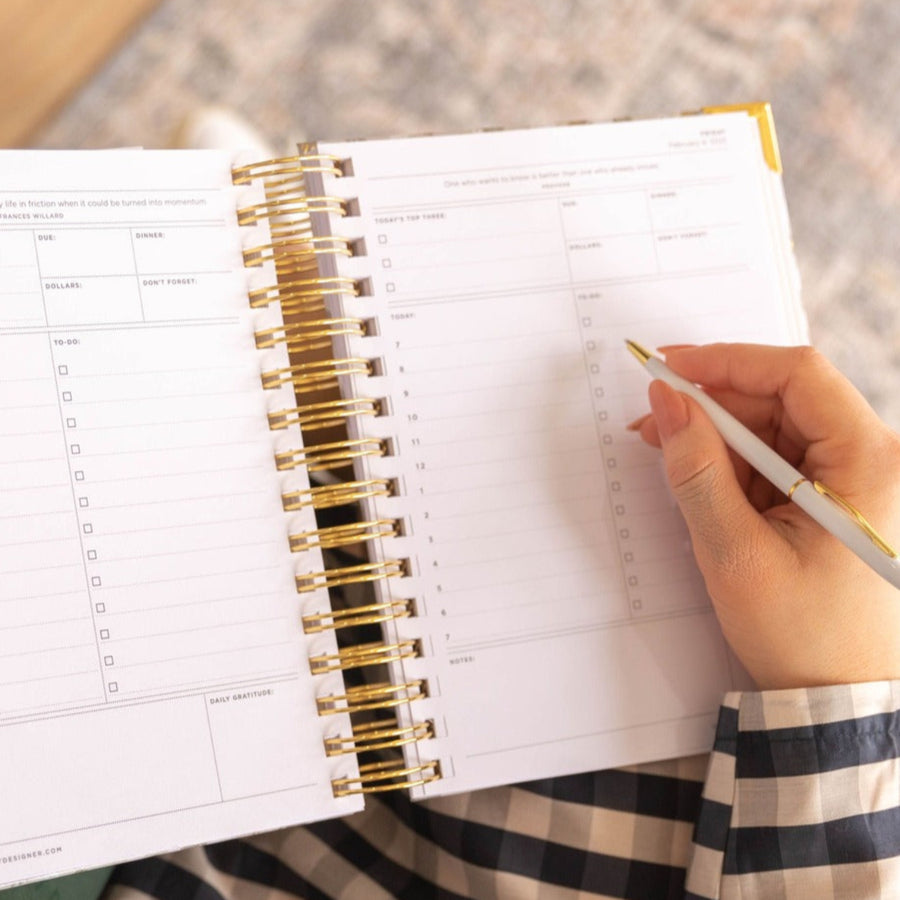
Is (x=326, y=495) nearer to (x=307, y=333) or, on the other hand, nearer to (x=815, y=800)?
(x=307, y=333)

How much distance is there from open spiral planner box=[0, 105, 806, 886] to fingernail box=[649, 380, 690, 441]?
0.15 ft

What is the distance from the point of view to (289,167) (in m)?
0.65

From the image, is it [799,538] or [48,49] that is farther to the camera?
[48,49]

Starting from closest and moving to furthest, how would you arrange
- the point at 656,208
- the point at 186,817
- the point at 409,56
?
the point at 186,817, the point at 656,208, the point at 409,56

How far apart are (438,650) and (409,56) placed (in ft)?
2.71

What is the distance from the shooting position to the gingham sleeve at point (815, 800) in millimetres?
640

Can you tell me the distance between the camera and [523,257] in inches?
27.6

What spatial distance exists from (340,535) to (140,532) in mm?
122

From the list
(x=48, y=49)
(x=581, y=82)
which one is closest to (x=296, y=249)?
(x=48, y=49)

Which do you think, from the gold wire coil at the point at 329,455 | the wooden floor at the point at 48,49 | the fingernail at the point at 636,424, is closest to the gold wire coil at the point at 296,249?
the gold wire coil at the point at 329,455

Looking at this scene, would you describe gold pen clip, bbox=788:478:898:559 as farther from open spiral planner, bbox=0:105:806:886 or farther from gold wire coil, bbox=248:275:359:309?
gold wire coil, bbox=248:275:359:309

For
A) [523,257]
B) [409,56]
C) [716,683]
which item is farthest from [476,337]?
[409,56]

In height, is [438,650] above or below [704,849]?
above

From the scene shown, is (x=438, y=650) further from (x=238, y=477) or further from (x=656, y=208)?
(x=656, y=208)
